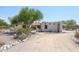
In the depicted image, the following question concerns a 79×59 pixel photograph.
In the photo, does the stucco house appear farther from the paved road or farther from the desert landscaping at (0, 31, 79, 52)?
the paved road

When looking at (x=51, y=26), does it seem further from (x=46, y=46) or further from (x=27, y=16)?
(x=46, y=46)

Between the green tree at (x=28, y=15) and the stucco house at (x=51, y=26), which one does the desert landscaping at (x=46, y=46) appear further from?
the stucco house at (x=51, y=26)

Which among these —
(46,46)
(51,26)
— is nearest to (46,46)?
(46,46)

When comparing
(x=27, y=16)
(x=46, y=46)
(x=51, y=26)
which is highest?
(x=27, y=16)

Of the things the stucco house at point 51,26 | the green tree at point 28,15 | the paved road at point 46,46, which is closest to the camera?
the paved road at point 46,46

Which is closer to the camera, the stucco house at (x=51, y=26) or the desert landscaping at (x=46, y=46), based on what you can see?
the desert landscaping at (x=46, y=46)

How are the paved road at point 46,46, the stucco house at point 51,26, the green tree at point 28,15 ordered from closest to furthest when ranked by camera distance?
1. the paved road at point 46,46
2. the green tree at point 28,15
3. the stucco house at point 51,26

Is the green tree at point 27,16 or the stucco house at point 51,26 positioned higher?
the green tree at point 27,16

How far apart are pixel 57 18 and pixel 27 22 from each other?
9889mm

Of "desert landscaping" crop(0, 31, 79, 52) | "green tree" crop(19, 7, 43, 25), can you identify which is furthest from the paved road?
"green tree" crop(19, 7, 43, 25)

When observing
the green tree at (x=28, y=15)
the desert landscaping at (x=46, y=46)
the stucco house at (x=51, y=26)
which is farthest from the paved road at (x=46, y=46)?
the stucco house at (x=51, y=26)

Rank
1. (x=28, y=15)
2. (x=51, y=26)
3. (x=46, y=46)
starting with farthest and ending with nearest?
(x=51, y=26), (x=28, y=15), (x=46, y=46)

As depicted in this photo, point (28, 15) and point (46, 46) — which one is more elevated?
point (28, 15)
